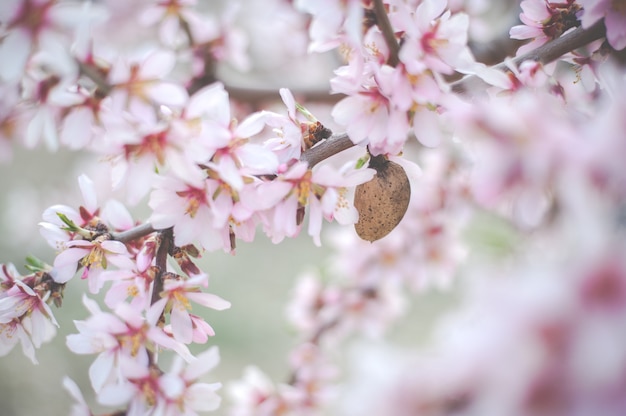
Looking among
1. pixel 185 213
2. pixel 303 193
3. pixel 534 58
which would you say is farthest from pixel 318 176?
pixel 534 58

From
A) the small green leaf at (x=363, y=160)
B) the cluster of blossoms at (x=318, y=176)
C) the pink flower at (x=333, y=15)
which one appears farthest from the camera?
the small green leaf at (x=363, y=160)

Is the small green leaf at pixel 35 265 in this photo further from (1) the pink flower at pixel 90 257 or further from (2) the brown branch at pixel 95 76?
(2) the brown branch at pixel 95 76

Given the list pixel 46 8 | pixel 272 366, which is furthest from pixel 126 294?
pixel 272 366

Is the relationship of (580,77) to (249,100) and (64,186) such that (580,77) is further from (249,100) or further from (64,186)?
(64,186)

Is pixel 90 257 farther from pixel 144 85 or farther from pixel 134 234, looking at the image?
pixel 144 85

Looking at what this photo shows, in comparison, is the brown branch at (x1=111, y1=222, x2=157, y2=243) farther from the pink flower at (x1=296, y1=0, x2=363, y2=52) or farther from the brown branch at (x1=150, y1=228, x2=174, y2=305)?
the pink flower at (x1=296, y1=0, x2=363, y2=52)

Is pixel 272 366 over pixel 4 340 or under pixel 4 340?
under

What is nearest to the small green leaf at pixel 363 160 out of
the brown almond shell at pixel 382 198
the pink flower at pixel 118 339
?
the brown almond shell at pixel 382 198
